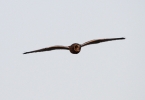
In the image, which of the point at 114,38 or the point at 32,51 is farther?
the point at 114,38

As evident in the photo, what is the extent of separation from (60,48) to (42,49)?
1627 millimetres

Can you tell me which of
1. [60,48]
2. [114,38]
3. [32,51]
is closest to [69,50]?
[60,48]

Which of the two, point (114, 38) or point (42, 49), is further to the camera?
point (114, 38)

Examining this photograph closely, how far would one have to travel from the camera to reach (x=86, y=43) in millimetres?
28703

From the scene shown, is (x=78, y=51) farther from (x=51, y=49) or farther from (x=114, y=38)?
(x=114, y=38)

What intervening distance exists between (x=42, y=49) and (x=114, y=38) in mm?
7442

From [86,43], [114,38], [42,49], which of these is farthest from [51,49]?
[114,38]

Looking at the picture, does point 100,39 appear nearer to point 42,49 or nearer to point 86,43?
point 86,43

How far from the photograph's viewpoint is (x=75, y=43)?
27.8m

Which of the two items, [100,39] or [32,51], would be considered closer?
[32,51]

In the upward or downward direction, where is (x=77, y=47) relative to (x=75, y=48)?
upward

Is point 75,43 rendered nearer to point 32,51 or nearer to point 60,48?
point 60,48

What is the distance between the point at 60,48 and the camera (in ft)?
92.1

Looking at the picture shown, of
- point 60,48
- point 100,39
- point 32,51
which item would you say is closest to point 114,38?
point 100,39
